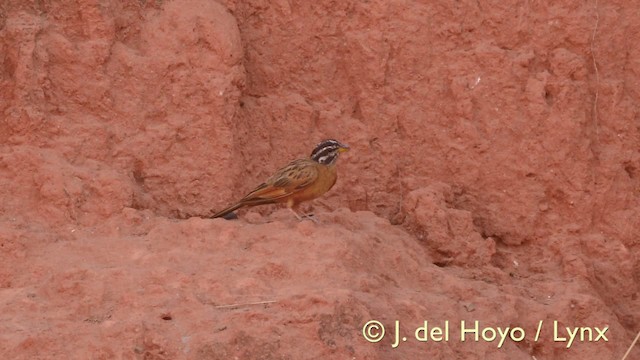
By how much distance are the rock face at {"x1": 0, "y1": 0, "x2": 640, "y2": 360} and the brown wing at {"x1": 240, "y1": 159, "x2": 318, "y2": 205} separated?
18 cm

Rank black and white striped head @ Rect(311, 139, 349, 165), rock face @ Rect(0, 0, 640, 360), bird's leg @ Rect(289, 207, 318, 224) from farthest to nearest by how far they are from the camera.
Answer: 1. black and white striped head @ Rect(311, 139, 349, 165)
2. bird's leg @ Rect(289, 207, 318, 224)
3. rock face @ Rect(0, 0, 640, 360)

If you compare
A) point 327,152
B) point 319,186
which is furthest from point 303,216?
point 327,152

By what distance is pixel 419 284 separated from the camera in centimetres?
818

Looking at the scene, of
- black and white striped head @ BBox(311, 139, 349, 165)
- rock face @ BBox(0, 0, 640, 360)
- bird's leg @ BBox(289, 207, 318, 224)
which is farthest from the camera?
black and white striped head @ BBox(311, 139, 349, 165)

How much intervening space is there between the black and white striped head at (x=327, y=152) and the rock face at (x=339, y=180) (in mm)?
355

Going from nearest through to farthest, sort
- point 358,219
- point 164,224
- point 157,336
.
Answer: point 157,336, point 164,224, point 358,219

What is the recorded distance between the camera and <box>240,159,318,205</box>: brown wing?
28.0 feet

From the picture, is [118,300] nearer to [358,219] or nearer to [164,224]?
[164,224]

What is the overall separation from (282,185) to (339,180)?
2.42 ft

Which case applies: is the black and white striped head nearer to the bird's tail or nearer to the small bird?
the small bird

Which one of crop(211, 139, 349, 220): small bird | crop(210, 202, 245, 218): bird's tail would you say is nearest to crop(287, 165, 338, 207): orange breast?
crop(211, 139, 349, 220): small bird

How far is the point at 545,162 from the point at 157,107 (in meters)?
2.65

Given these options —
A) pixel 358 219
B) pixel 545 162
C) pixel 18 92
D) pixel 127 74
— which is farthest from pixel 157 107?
pixel 545 162

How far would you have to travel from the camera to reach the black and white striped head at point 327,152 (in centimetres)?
866
